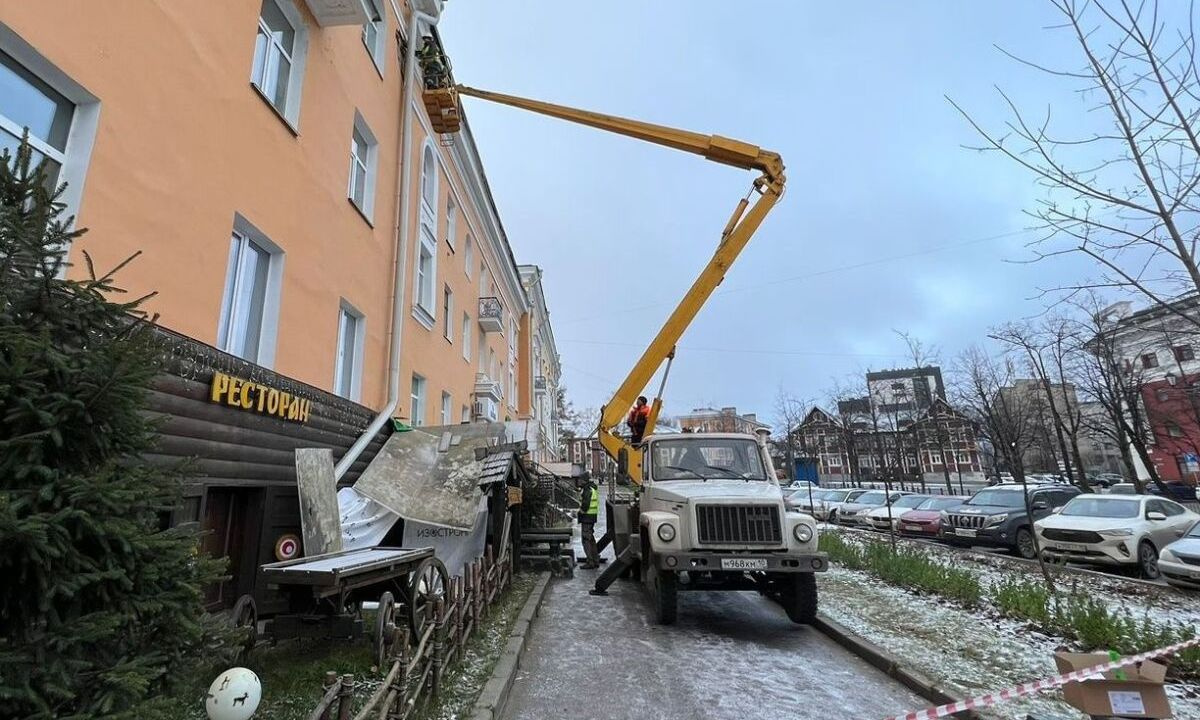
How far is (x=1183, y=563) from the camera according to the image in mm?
9258

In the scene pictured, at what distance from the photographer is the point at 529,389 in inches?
1296

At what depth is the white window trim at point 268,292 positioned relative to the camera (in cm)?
690

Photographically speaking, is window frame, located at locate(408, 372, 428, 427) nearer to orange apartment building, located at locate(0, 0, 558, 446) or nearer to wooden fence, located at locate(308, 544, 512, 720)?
orange apartment building, located at locate(0, 0, 558, 446)

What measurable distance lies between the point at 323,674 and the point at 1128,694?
6016 mm

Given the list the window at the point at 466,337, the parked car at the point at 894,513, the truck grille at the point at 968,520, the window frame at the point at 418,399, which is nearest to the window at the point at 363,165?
the window frame at the point at 418,399

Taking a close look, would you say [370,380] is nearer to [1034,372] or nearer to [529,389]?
[529,389]

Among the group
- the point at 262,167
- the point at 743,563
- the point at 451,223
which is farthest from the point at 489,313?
the point at 743,563

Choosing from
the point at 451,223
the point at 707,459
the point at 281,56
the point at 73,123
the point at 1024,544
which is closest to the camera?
the point at 73,123

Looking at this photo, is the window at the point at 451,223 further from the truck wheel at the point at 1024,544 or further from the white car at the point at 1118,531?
the truck wheel at the point at 1024,544

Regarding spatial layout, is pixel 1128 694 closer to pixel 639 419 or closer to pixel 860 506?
pixel 639 419

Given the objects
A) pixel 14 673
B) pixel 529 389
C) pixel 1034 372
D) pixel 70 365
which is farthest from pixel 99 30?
pixel 1034 372

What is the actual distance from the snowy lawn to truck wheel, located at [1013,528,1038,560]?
11.5 feet

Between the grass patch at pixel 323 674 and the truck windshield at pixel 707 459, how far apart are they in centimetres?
347

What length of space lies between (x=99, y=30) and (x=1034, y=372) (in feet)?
105
